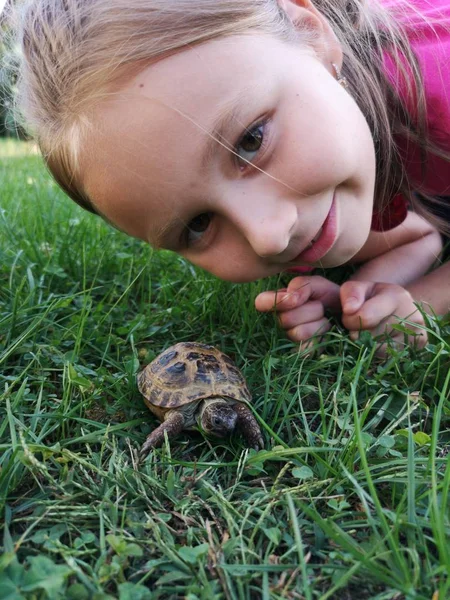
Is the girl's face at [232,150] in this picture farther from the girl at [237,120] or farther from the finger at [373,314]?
the finger at [373,314]

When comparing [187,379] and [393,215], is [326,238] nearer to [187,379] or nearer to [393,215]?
Answer: [187,379]

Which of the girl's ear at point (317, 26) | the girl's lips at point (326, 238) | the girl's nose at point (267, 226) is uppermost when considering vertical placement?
the girl's ear at point (317, 26)

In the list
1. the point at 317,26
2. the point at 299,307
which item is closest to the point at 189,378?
the point at 299,307

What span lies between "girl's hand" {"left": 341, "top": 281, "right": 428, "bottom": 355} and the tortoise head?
70 centimetres

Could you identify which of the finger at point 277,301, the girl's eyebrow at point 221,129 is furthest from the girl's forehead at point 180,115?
the finger at point 277,301

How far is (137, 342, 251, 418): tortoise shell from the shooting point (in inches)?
66.9

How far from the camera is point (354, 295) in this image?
220 centimetres

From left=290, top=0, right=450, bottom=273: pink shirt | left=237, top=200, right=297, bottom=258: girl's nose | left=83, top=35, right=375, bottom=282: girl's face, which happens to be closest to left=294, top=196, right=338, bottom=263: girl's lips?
Result: left=83, top=35, right=375, bottom=282: girl's face

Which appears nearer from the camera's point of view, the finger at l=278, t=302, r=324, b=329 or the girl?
the girl

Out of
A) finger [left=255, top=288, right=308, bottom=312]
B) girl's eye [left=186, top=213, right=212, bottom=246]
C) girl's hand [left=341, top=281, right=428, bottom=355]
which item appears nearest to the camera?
girl's eye [left=186, top=213, right=212, bottom=246]

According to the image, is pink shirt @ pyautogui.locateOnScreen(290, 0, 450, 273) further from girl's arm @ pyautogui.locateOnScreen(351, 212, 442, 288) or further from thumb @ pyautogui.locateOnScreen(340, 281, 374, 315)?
→ thumb @ pyautogui.locateOnScreen(340, 281, 374, 315)

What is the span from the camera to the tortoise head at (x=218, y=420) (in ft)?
5.21

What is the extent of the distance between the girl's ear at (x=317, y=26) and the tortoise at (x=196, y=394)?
1.20 metres

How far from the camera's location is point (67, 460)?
1.37 metres
